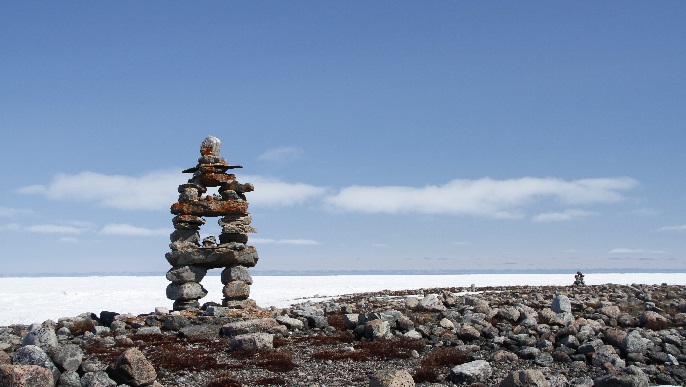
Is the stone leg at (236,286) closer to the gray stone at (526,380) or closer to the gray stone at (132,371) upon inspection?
the gray stone at (132,371)

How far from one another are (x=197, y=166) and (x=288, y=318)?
8.57m

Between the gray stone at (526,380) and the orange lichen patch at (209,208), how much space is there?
15877mm

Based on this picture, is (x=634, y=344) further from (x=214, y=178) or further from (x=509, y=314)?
(x=214, y=178)

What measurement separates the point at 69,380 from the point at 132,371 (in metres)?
1.14

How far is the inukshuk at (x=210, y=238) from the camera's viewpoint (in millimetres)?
24203

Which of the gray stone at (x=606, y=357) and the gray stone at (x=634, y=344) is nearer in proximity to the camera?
the gray stone at (x=606, y=357)

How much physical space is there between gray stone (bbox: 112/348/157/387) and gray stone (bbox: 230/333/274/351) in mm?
4448

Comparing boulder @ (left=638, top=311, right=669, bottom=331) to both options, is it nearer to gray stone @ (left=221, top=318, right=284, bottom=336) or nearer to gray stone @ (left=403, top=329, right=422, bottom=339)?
gray stone @ (left=403, top=329, right=422, bottom=339)

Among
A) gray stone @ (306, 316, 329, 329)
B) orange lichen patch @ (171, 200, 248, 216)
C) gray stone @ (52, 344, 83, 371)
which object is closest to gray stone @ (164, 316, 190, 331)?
gray stone @ (306, 316, 329, 329)

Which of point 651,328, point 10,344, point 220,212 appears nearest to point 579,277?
point 651,328

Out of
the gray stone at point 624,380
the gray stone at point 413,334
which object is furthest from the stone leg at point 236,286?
the gray stone at point 624,380

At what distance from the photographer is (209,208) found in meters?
24.6

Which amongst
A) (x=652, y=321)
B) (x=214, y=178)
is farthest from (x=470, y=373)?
(x=214, y=178)

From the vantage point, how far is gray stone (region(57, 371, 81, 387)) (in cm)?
1102
